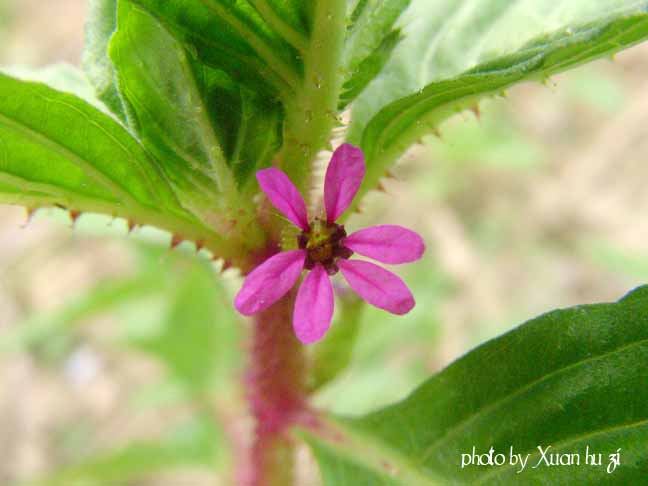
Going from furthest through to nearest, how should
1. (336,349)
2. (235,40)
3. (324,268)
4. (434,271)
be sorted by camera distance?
(434,271) < (336,349) < (324,268) < (235,40)

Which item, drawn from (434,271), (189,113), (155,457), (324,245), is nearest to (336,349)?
(324,245)

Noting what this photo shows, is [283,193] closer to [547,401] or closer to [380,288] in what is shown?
[380,288]

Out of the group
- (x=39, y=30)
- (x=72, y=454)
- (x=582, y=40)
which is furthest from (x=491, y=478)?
(x=39, y=30)

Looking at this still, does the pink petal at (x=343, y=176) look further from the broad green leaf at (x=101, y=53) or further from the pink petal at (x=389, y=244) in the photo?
the broad green leaf at (x=101, y=53)

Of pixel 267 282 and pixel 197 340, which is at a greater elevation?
pixel 197 340

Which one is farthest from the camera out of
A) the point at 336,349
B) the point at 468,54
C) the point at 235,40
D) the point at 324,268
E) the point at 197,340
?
the point at 197,340

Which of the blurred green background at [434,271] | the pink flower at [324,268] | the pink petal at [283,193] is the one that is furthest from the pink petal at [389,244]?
the blurred green background at [434,271]
